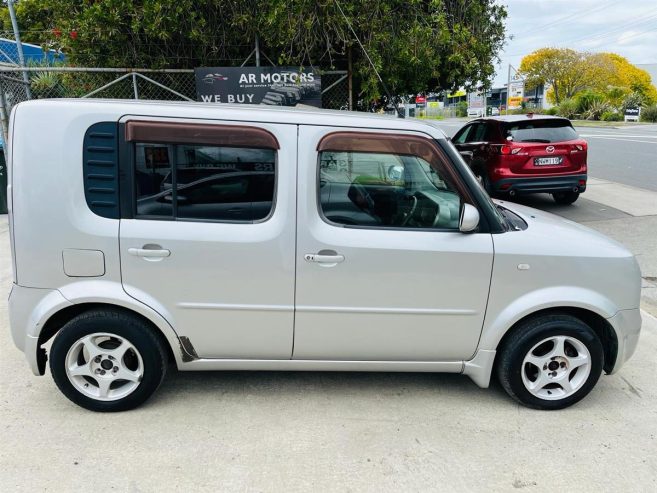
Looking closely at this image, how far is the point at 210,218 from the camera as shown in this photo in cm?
304

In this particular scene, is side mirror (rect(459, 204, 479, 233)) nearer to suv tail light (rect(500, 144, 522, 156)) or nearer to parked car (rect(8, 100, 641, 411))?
parked car (rect(8, 100, 641, 411))

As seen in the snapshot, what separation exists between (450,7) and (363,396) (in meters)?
6.63

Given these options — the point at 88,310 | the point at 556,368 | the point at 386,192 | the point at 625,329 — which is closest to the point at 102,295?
the point at 88,310

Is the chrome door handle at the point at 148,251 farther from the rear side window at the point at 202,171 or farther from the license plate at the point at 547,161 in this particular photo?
the license plate at the point at 547,161

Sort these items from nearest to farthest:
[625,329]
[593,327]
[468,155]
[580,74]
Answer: [625,329], [593,327], [468,155], [580,74]

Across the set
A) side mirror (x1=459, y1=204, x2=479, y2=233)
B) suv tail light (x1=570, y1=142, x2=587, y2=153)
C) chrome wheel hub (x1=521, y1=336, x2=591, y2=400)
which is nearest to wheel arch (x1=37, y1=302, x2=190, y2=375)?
side mirror (x1=459, y1=204, x2=479, y2=233)

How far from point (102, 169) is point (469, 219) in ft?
6.85

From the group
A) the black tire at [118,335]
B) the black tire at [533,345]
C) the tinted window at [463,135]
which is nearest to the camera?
the black tire at [118,335]

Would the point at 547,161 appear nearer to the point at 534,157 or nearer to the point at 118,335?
the point at 534,157

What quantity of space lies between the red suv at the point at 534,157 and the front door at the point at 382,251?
6290 mm

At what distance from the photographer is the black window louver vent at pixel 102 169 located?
2.93 metres

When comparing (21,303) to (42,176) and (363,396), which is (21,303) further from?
(363,396)

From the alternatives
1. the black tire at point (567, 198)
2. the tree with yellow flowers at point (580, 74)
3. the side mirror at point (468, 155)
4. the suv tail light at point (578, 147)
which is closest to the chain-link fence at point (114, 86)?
the side mirror at point (468, 155)

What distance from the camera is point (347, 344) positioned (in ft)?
10.5
